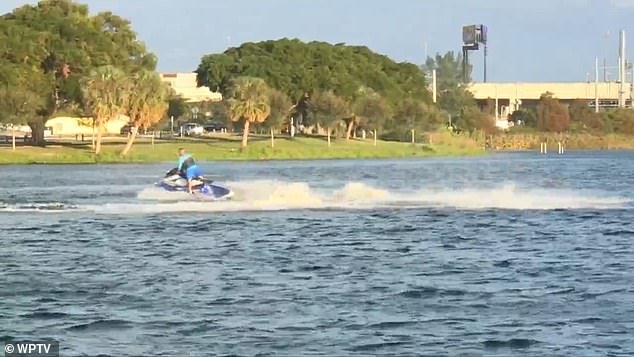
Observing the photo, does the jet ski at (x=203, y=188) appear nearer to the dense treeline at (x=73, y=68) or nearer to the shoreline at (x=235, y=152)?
the shoreline at (x=235, y=152)

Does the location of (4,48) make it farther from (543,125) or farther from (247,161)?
(543,125)

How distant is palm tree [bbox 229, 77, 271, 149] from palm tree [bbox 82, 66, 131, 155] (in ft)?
50.5

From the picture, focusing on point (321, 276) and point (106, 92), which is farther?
point (106, 92)

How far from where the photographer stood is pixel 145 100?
106688mm

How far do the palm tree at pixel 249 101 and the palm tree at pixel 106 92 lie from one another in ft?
50.5

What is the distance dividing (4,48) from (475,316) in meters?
97.3

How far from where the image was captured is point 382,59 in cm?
15988

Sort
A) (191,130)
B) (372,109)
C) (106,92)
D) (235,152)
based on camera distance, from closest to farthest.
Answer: (106,92)
(235,152)
(372,109)
(191,130)

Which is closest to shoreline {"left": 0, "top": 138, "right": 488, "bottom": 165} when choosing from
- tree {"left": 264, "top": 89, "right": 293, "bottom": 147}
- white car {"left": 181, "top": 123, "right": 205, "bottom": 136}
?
tree {"left": 264, "top": 89, "right": 293, "bottom": 147}

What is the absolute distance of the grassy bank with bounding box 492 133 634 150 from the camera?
182000 mm

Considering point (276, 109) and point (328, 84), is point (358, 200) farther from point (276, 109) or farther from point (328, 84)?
point (328, 84)

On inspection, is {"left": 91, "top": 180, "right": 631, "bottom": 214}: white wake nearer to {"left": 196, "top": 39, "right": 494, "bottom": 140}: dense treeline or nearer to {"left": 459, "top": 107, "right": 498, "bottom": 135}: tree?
{"left": 196, "top": 39, "right": 494, "bottom": 140}: dense treeline

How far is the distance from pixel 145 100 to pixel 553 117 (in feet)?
310
